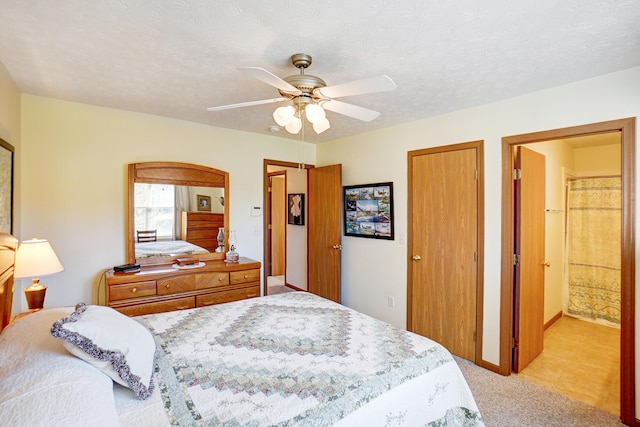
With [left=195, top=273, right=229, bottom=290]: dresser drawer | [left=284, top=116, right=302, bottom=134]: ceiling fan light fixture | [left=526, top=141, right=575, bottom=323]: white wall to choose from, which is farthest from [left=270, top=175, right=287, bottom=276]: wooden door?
[left=526, top=141, right=575, bottom=323]: white wall

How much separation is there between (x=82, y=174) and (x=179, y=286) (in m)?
1.37

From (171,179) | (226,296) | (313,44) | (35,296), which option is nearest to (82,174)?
(171,179)

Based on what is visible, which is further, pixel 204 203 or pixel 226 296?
pixel 204 203

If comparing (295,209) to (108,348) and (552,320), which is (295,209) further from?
(108,348)

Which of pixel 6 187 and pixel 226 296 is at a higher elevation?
pixel 6 187

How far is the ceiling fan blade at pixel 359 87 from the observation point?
59.9 inches

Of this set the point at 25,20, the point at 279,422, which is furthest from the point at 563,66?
the point at 25,20

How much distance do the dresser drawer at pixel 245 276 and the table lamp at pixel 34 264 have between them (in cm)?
151

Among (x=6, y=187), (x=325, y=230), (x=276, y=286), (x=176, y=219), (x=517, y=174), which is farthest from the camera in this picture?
(x=276, y=286)

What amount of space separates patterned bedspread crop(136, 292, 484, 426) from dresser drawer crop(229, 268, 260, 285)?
129 cm

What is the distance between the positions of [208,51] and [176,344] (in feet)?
5.48

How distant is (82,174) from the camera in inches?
→ 114

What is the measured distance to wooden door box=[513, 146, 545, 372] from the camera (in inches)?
109

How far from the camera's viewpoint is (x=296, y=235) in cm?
558
